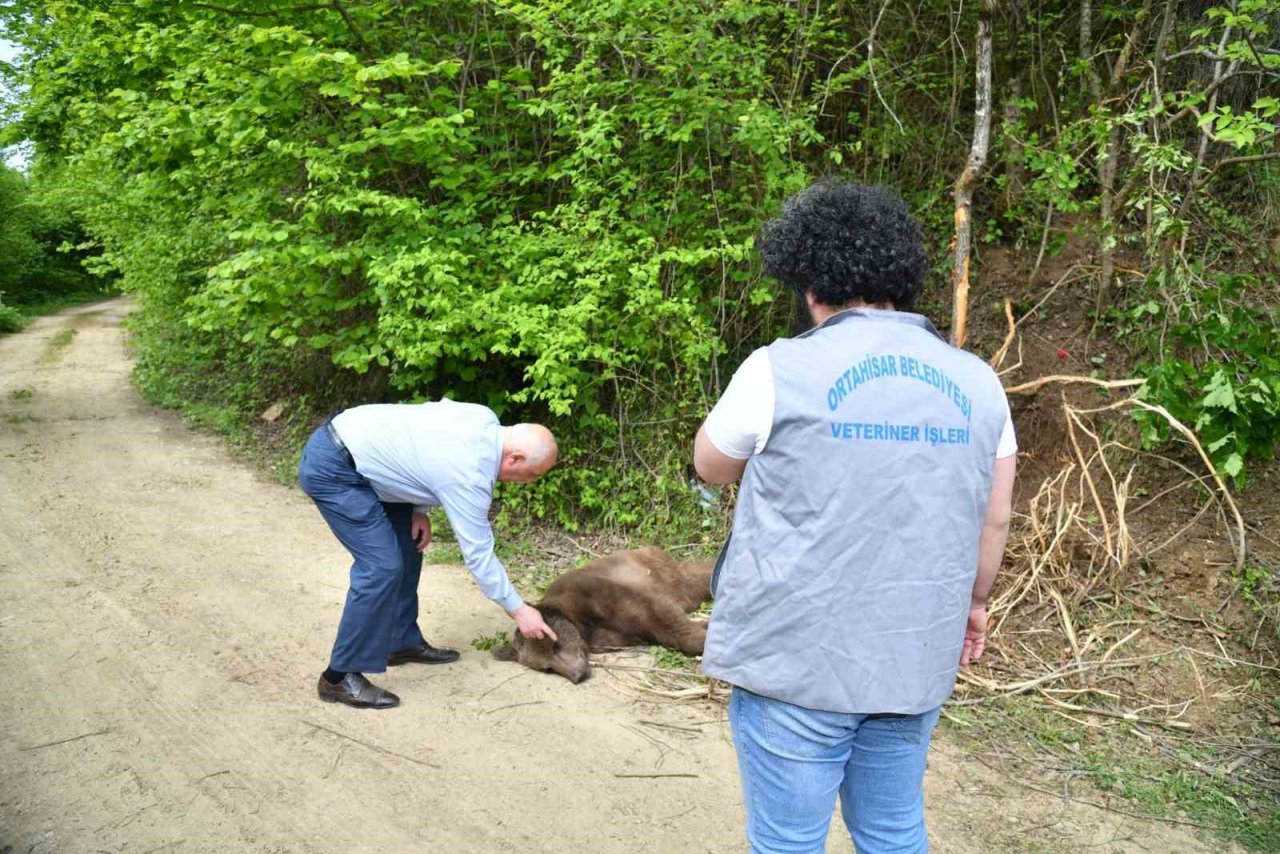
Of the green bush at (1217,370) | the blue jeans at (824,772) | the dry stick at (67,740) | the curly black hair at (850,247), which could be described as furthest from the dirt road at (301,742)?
the green bush at (1217,370)

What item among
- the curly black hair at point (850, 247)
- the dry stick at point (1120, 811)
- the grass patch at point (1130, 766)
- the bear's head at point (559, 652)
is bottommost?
the grass patch at point (1130, 766)

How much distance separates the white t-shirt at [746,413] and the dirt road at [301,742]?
2.22 metres

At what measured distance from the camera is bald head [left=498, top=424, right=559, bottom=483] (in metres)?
4.30

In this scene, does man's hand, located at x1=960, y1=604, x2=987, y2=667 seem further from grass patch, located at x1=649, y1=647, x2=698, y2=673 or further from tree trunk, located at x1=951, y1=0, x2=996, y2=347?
tree trunk, located at x1=951, y1=0, x2=996, y2=347

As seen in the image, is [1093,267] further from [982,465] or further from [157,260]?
[157,260]

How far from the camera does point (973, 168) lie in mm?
6414

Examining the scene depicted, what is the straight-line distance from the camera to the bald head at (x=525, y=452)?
430 cm

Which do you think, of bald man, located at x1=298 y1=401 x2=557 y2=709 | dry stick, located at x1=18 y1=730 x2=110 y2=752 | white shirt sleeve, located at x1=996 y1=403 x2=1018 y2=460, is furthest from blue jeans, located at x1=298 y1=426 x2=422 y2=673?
white shirt sleeve, located at x1=996 y1=403 x2=1018 y2=460

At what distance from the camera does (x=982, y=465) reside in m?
2.24

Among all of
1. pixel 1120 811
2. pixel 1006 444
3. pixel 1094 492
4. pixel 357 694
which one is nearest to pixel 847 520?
pixel 1006 444

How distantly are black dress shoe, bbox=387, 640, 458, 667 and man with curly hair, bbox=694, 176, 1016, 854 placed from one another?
3241 mm

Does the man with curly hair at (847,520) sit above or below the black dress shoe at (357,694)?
above

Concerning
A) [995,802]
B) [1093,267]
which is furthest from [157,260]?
[995,802]

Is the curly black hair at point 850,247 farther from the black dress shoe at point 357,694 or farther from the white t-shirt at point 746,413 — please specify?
the black dress shoe at point 357,694
